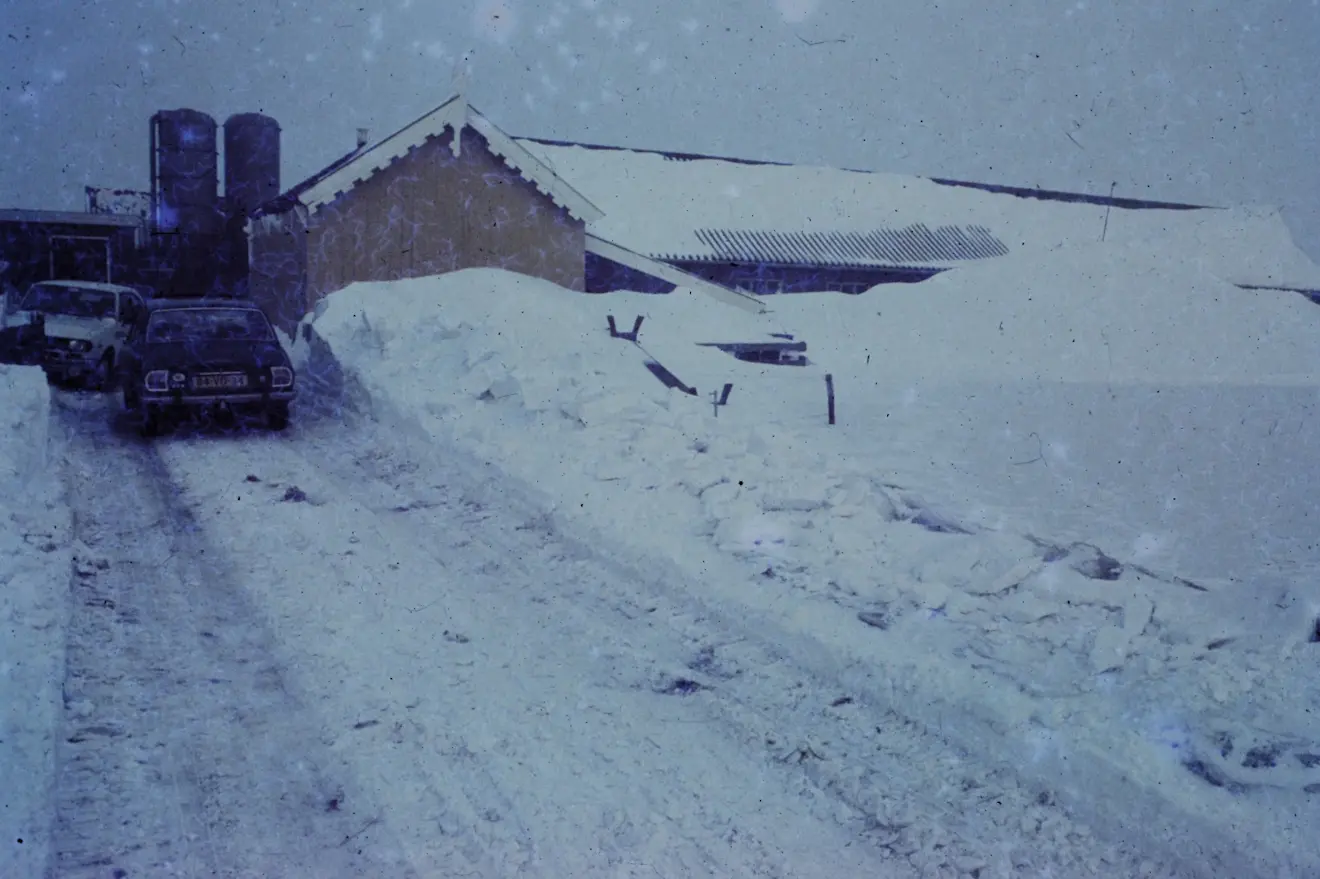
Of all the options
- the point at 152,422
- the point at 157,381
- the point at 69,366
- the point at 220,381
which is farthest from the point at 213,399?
the point at 69,366

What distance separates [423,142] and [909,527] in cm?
1653

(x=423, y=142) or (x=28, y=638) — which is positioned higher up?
(x=423, y=142)

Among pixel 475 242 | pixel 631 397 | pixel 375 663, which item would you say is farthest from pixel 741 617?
pixel 475 242

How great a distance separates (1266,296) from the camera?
115 ft

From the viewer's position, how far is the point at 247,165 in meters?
33.5

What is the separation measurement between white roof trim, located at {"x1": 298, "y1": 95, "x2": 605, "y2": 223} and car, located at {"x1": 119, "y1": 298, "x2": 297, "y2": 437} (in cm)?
805

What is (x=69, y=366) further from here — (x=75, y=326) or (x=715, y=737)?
(x=715, y=737)

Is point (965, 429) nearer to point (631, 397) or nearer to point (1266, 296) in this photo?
point (631, 397)

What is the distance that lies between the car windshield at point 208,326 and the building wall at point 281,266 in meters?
8.12

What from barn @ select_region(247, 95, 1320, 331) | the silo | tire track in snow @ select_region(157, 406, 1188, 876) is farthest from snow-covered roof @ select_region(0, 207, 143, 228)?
tire track in snow @ select_region(157, 406, 1188, 876)

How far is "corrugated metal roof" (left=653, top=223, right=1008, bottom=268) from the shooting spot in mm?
31219

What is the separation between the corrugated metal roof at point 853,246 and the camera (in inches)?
1229

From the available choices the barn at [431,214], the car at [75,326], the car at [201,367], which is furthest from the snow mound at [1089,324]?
the car at [75,326]

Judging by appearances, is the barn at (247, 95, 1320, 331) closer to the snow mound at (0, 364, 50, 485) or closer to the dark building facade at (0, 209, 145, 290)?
the dark building facade at (0, 209, 145, 290)
